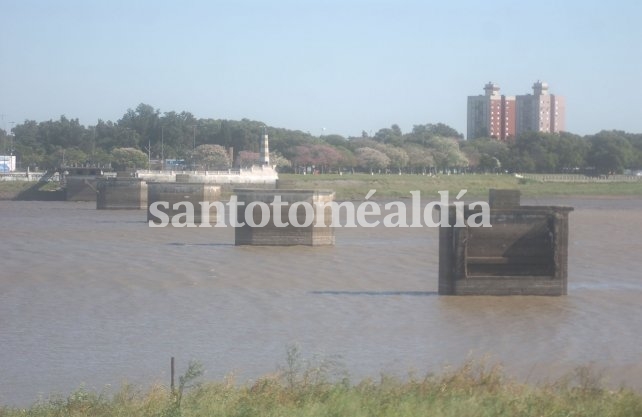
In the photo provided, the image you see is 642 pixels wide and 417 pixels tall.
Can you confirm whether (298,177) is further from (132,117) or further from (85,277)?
(85,277)

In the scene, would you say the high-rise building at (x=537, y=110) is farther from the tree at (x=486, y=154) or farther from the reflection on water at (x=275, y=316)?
the reflection on water at (x=275, y=316)

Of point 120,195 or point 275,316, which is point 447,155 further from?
point 275,316

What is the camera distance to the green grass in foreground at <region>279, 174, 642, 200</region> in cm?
6009

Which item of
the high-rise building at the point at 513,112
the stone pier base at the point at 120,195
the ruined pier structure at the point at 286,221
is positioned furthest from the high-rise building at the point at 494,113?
the ruined pier structure at the point at 286,221

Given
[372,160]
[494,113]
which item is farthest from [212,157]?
[494,113]

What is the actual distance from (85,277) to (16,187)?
4199 centimetres

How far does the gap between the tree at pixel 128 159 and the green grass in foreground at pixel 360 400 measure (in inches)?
2918

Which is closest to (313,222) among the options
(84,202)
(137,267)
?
(137,267)

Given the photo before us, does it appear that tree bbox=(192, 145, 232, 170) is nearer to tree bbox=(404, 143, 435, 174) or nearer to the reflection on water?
tree bbox=(404, 143, 435, 174)

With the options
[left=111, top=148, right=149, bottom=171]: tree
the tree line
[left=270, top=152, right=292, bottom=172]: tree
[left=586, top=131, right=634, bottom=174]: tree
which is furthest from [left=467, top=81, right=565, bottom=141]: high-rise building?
[left=111, top=148, right=149, bottom=171]: tree

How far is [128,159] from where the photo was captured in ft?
281

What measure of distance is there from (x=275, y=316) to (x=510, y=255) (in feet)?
12.8

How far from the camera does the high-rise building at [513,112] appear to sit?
16500 cm

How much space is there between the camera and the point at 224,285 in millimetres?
17922
